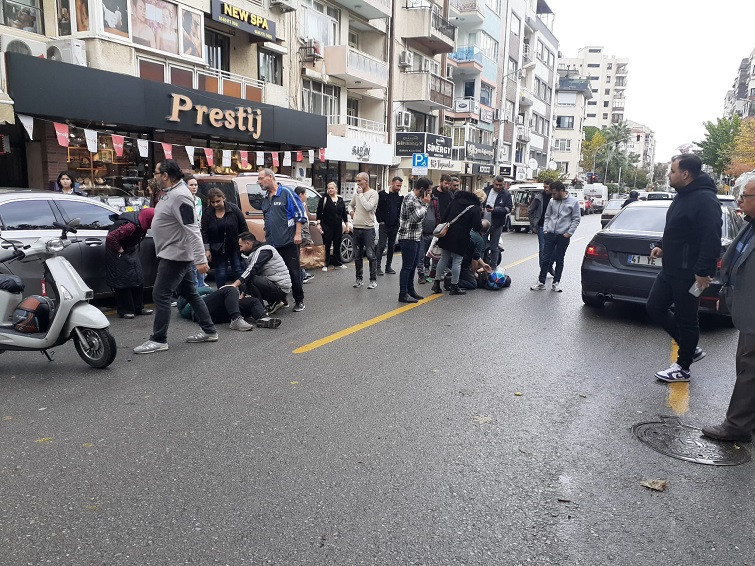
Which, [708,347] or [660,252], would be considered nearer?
[660,252]

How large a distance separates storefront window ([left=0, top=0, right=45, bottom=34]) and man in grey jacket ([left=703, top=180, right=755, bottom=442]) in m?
15.7

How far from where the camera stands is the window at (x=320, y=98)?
80.4 ft

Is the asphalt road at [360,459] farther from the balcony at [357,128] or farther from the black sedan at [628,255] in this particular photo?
the balcony at [357,128]

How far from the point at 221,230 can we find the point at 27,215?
7.49ft

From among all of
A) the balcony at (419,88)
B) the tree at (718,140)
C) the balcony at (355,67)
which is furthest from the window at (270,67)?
the tree at (718,140)

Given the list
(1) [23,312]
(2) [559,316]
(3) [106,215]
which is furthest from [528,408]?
(3) [106,215]

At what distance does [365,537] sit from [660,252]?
432 cm

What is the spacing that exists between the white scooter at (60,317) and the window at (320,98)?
786 inches

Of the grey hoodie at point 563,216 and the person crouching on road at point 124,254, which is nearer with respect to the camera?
the person crouching on road at point 124,254

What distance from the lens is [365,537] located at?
2.89 metres

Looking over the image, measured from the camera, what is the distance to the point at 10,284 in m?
5.40

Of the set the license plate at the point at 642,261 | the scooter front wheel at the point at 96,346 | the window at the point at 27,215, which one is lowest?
the scooter front wheel at the point at 96,346

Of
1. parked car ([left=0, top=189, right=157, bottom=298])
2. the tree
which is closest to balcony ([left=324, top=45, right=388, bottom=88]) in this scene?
parked car ([left=0, top=189, right=157, bottom=298])

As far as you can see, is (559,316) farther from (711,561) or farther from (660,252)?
(711,561)
